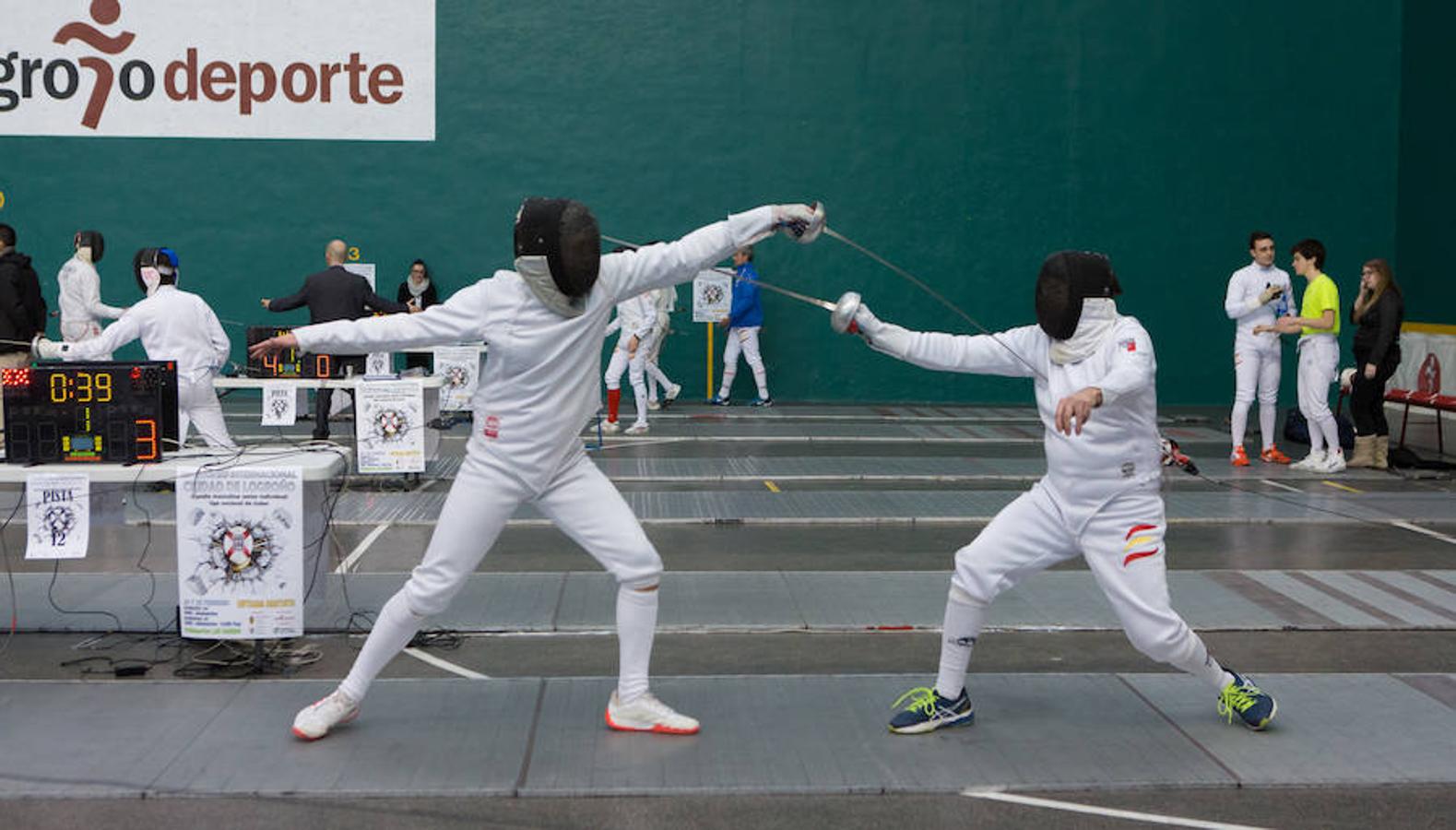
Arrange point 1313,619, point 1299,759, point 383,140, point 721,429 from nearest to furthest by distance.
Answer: point 1299,759 < point 1313,619 < point 721,429 < point 383,140

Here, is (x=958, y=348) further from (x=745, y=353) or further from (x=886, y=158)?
(x=886, y=158)

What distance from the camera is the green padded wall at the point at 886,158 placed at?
1742 cm

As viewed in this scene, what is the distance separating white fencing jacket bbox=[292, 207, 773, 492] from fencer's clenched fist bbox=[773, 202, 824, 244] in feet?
0.11

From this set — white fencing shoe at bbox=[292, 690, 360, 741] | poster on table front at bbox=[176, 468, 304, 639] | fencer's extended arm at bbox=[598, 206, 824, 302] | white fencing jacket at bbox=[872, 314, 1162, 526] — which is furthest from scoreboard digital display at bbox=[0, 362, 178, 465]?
white fencing jacket at bbox=[872, 314, 1162, 526]

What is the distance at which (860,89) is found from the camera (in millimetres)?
17641

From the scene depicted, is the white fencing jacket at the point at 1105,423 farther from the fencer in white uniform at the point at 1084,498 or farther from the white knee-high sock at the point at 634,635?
the white knee-high sock at the point at 634,635

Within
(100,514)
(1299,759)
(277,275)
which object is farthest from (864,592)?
(277,275)

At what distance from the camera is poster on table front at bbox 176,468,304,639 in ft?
18.0

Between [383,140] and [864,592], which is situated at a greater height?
[383,140]

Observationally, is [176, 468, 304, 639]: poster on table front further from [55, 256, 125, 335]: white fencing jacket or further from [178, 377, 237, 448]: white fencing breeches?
[55, 256, 125, 335]: white fencing jacket

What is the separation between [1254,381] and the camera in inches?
465

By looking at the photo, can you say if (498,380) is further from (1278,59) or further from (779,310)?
(1278,59)

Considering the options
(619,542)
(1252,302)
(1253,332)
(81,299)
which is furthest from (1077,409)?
(81,299)

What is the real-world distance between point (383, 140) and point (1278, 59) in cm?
1073
